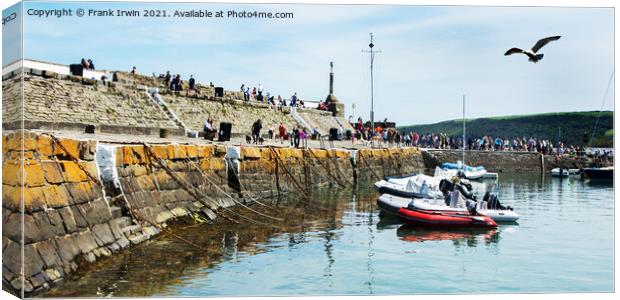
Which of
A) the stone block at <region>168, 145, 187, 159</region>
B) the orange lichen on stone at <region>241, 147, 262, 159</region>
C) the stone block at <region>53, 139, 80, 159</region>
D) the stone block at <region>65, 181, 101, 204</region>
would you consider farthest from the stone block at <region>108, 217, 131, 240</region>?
the orange lichen on stone at <region>241, 147, 262, 159</region>

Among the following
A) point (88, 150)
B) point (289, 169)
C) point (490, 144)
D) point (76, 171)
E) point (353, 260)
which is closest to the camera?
point (76, 171)

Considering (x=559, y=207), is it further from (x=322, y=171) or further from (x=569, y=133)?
(x=569, y=133)

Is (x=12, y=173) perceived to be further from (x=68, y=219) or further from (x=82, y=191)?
(x=82, y=191)

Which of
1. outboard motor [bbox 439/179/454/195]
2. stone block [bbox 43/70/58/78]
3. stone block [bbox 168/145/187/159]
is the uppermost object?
stone block [bbox 43/70/58/78]

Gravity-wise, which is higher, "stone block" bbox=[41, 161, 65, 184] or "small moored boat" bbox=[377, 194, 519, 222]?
"stone block" bbox=[41, 161, 65, 184]

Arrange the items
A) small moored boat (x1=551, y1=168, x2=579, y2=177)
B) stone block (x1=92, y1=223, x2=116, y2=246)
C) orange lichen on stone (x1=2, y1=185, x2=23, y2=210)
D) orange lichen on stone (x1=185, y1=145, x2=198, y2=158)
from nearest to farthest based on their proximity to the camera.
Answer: orange lichen on stone (x1=2, y1=185, x2=23, y2=210) → stone block (x1=92, y1=223, x2=116, y2=246) → orange lichen on stone (x1=185, y1=145, x2=198, y2=158) → small moored boat (x1=551, y1=168, x2=579, y2=177)

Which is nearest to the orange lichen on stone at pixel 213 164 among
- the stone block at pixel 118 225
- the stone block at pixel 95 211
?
the stone block at pixel 118 225

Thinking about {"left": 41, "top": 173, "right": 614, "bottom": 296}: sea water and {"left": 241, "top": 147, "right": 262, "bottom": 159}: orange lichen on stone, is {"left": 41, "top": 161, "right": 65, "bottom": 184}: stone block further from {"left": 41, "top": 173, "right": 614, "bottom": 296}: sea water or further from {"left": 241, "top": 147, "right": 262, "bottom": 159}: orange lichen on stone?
{"left": 241, "top": 147, "right": 262, "bottom": 159}: orange lichen on stone

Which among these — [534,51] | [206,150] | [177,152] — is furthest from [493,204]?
[534,51]

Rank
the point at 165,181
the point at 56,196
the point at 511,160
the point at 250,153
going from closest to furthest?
the point at 56,196 < the point at 165,181 < the point at 250,153 < the point at 511,160

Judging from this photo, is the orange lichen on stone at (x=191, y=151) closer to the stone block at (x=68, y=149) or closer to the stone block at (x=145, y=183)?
the stone block at (x=145, y=183)

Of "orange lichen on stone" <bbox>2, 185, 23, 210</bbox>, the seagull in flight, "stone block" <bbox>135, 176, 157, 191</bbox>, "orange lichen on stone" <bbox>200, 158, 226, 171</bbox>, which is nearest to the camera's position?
"orange lichen on stone" <bbox>2, 185, 23, 210</bbox>

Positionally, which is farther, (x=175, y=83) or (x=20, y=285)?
(x=175, y=83)

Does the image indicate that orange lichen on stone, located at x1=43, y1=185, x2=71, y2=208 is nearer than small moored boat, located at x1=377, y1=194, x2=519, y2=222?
Yes
